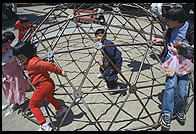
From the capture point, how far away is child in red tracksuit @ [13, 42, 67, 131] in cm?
278

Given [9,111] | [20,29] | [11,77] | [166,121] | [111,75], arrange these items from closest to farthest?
[166,121] → [11,77] → [9,111] → [111,75] → [20,29]

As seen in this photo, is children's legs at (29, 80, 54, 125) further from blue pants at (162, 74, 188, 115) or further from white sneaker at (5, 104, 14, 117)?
blue pants at (162, 74, 188, 115)

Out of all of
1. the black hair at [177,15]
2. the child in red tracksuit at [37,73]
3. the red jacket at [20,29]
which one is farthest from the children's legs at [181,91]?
the red jacket at [20,29]

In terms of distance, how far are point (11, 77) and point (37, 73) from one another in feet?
1.94

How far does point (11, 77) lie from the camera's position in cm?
326

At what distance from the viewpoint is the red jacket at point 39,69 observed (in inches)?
110

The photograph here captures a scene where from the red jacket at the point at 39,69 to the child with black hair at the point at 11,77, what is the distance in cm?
49

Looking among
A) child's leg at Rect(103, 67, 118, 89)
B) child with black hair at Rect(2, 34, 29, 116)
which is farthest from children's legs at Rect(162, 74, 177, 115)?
child with black hair at Rect(2, 34, 29, 116)

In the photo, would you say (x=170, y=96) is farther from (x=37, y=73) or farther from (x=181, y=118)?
(x=37, y=73)

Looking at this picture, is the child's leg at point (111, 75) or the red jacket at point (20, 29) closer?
the child's leg at point (111, 75)

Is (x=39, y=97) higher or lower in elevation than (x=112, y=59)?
lower

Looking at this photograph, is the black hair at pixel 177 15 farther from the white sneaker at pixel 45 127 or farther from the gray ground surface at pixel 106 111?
the white sneaker at pixel 45 127

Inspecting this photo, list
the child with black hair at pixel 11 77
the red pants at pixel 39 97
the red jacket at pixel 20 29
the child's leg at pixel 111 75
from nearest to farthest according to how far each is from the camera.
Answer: the red pants at pixel 39 97, the child with black hair at pixel 11 77, the child's leg at pixel 111 75, the red jacket at pixel 20 29

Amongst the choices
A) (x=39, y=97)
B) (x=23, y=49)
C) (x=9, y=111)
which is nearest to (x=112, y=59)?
(x=39, y=97)
